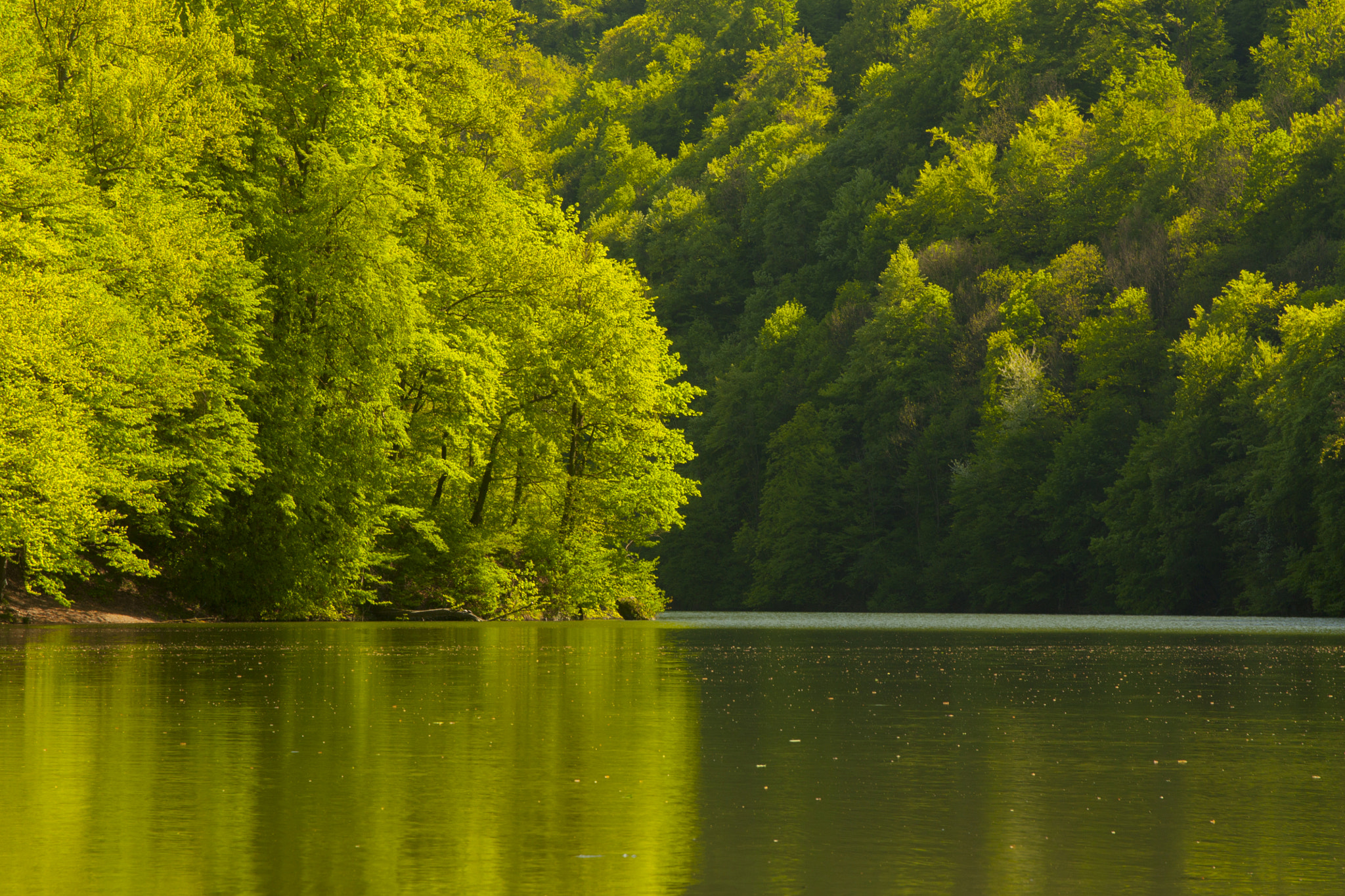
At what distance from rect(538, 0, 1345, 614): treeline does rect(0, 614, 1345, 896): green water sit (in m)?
51.1

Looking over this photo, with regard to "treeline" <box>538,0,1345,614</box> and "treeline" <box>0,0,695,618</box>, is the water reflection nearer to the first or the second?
"treeline" <box>0,0,695,618</box>

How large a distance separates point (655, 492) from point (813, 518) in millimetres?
50097

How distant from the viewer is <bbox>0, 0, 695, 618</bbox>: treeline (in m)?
33.5

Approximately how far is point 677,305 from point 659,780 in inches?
4220

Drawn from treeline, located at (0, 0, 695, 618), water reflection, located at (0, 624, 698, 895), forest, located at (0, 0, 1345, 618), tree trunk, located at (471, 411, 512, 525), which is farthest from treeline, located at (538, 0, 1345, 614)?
water reflection, located at (0, 624, 698, 895)

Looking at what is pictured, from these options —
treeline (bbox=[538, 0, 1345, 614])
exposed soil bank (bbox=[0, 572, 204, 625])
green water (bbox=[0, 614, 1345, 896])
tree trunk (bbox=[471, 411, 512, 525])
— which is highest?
treeline (bbox=[538, 0, 1345, 614])

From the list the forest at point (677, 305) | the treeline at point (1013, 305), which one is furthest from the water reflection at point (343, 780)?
the treeline at point (1013, 305)

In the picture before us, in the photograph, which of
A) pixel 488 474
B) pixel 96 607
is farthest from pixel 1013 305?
pixel 96 607

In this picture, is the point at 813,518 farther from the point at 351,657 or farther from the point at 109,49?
the point at 351,657

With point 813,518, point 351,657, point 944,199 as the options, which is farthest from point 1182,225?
point 351,657

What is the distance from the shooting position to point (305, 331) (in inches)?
1609

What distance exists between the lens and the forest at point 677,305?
36.6m

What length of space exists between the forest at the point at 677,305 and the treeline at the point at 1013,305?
26cm

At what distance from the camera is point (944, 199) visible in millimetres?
105562
